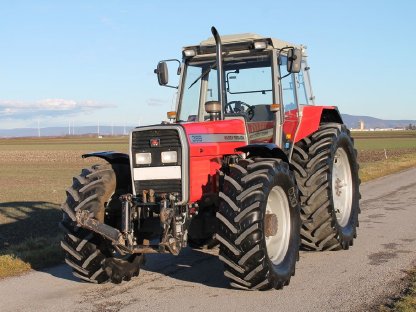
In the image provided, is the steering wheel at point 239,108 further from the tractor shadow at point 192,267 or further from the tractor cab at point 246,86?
the tractor shadow at point 192,267

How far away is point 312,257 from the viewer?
7.60m

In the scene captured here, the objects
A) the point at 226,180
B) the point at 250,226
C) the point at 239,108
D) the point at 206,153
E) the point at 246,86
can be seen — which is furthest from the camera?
the point at 246,86

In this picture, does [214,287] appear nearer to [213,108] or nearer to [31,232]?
[213,108]

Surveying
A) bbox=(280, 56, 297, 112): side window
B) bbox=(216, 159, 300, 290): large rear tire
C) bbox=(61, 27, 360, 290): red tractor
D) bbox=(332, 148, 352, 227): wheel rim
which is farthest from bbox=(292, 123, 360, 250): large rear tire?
bbox=(216, 159, 300, 290): large rear tire

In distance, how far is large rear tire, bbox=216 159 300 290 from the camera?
5691 millimetres

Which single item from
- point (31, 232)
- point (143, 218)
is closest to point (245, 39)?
point (143, 218)

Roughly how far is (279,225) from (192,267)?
1.26 m

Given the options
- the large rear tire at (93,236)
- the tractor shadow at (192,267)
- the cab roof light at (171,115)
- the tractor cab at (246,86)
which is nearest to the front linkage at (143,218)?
the large rear tire at (93,236)

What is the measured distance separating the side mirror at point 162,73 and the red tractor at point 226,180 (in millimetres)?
27

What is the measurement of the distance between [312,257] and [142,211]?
252cm

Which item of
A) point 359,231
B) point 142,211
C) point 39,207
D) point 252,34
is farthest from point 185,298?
point 39,207

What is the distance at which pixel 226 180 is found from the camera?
5930 mm

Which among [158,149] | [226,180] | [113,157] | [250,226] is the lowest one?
[250,226]

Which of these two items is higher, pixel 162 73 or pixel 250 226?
pixel 162 73
